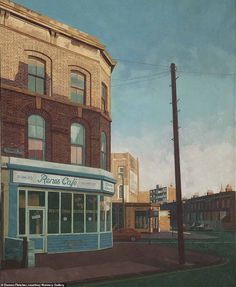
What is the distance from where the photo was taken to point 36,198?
2095 centimetres

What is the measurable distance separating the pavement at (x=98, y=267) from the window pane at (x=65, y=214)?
174cm

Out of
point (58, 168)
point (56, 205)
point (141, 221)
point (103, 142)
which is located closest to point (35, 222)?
point (56, 205)

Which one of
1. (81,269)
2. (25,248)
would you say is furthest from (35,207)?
(81,269)

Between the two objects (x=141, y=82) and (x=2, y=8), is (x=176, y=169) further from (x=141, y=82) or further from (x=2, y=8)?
(x=2, y=8)

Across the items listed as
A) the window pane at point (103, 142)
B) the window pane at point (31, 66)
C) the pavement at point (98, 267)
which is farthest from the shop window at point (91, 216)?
the window pane at point (31, 66)

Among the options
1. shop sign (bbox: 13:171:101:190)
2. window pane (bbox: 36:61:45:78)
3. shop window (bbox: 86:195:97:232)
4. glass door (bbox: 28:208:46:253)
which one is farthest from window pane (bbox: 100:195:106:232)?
window pane (bbox: 36:61:45:78)

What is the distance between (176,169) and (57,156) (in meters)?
7.27

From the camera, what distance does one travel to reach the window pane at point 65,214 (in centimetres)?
2139

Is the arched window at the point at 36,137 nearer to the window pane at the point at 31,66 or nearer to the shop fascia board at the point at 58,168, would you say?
the shop fascia board at the point at 58,168

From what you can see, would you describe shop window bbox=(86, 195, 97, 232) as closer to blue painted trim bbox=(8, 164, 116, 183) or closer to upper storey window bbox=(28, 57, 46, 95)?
blue painted trim bbox=(8, 164, 116, 183)

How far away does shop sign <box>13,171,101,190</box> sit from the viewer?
2052cm

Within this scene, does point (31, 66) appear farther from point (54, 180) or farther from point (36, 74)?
point (54, 180)

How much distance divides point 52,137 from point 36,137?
931 mm

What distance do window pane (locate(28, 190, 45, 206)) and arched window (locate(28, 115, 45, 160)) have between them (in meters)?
1.66
